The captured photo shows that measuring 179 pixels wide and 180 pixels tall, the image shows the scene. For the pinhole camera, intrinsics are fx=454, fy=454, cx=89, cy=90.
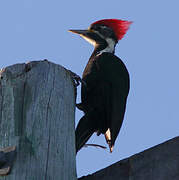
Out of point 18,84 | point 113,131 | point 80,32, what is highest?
point 18,84

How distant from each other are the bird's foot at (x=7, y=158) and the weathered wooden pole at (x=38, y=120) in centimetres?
2

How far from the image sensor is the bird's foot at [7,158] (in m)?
1.91

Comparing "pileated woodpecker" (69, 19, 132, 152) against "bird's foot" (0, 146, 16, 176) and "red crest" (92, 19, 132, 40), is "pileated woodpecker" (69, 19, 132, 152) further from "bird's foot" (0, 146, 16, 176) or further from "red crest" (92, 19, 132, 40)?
"bird's foot" (0, 146, 16, 176)

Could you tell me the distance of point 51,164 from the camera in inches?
76.2

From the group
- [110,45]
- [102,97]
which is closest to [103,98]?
[102,97]

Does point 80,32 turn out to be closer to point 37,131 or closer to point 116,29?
point 116,29

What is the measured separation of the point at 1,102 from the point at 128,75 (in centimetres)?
283

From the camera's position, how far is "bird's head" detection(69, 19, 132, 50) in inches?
221

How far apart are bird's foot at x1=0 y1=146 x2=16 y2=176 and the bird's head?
3702 millimetres

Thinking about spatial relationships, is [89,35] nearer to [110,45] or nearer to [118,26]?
[110,45]

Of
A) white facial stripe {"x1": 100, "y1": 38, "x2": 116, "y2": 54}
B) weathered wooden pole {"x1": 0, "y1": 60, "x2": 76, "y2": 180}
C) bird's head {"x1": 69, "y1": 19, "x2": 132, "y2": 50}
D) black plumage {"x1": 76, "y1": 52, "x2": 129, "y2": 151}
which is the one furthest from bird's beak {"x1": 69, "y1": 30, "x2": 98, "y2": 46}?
weathered wooden pole {"x1": 0, "y1": 60, "x2": 76, "y2": 180}

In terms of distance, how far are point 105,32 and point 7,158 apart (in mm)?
3875

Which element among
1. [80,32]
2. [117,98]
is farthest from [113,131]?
[80,32]

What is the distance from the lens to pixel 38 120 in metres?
2.08
